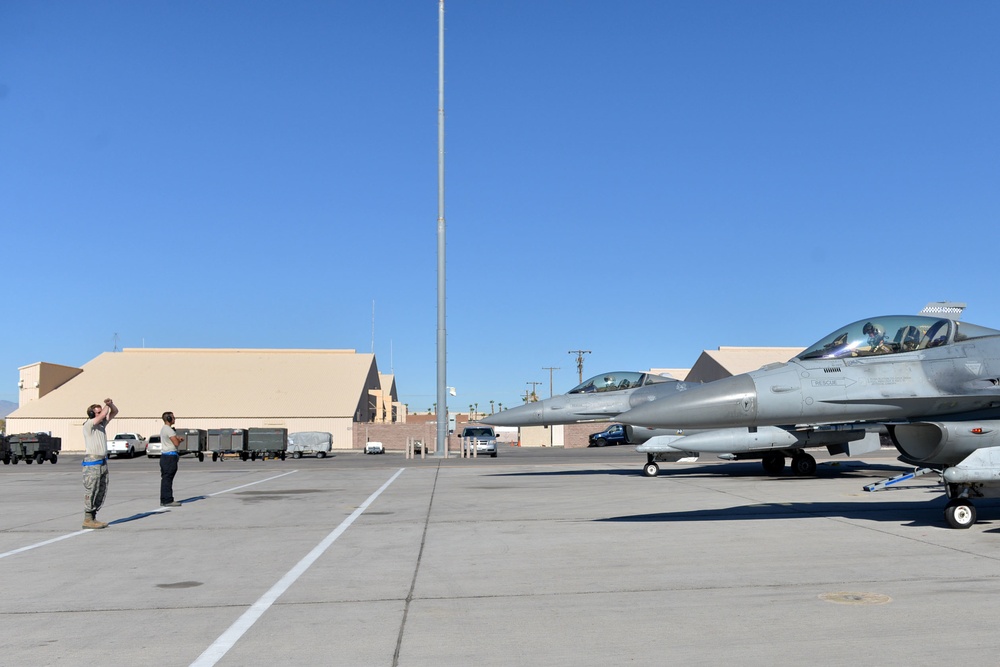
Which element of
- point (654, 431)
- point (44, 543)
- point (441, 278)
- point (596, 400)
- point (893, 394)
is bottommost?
point (44, 543)

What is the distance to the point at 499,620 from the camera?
5.61m

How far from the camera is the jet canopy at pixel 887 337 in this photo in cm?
1105

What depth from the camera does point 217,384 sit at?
65.8m

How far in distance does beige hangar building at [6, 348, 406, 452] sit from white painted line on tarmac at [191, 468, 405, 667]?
5391cm

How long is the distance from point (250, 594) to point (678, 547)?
451 centimetres

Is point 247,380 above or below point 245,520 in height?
above

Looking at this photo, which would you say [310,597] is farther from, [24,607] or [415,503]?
[415,503]

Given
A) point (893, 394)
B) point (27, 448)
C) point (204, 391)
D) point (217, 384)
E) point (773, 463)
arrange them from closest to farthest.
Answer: point (893, 394) < point (773, 463) < point (27, 448) < point (204, 391) < point (217, 384)

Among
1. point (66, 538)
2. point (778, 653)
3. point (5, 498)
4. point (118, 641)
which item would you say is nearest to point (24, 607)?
point (118, 641)

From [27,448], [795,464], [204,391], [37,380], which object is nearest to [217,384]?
[204,391]

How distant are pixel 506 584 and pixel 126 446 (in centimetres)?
4361

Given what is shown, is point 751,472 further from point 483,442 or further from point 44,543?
point 483,442

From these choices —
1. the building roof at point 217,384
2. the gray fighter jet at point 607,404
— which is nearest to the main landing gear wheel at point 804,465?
the gray fighter jet at point 607,404

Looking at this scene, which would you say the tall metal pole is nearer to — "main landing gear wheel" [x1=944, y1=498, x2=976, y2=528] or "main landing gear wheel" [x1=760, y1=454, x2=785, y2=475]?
"main landing gear wheel" [x1=760, y1=454, x2=785, y2=475]
